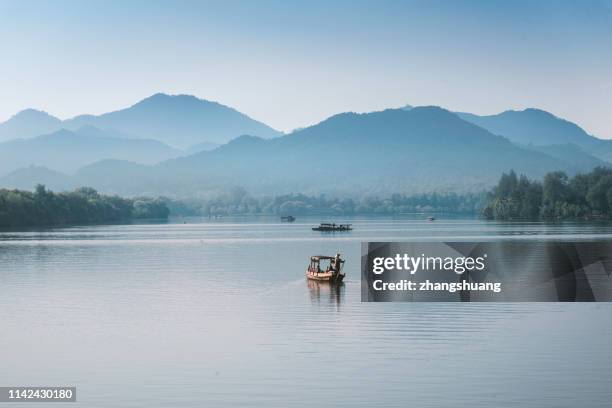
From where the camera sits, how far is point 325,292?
202 ft

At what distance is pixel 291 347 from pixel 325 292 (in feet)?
73.7

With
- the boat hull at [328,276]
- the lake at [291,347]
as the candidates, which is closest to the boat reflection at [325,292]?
the lake at [291,347]

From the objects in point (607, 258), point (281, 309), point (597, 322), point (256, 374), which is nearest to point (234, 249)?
point (607, 258)

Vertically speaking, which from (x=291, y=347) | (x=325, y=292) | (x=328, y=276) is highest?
(x=328, y=276)

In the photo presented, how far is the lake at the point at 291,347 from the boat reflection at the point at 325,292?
113 millimetres

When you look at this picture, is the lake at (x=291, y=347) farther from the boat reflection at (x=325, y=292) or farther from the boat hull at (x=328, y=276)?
the boat hull at (x=328, y=276)

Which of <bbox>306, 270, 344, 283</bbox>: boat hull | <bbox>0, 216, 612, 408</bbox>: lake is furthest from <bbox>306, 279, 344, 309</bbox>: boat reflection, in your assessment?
<bbox>306, 270, 344, 283</bbox>: boat hull

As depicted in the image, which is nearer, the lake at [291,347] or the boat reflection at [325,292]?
the lake at [291,347]

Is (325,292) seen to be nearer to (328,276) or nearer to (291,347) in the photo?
(328,276)

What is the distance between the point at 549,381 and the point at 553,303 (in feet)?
73.5

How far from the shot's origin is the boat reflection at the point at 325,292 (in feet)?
186

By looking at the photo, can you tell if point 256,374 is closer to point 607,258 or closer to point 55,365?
→ point 55,365

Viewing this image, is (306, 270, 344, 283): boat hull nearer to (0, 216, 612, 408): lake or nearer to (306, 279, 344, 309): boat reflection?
(306, 279, 344, 309): boat reflection

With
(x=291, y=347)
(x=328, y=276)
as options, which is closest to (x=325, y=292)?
(x=328, y=276)
